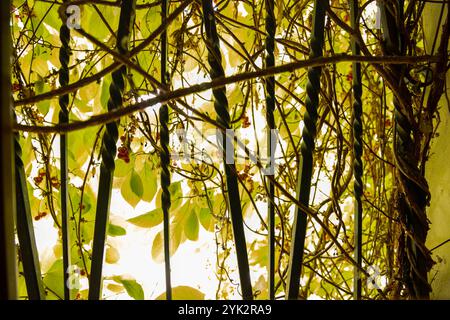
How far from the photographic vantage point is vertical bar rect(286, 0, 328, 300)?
670 mm

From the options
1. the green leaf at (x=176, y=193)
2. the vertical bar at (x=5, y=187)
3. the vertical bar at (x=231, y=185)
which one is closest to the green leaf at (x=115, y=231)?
the green leaf at (x=176, y=193)

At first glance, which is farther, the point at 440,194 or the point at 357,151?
the point at 440,194

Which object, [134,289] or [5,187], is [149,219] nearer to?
[134,289]

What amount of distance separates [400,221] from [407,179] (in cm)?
7

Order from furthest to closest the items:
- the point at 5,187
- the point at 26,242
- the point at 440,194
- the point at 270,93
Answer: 1. the point at 440,194
2. the point at 270,93
3. the point at 26,242
4. the point at 5,187

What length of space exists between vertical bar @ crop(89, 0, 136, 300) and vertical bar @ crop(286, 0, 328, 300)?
25cm

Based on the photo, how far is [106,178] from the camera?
0.66 meters

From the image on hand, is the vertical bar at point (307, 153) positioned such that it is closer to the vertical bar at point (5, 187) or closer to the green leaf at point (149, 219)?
the vertical bar at point (5, 187)

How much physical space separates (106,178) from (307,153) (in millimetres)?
274

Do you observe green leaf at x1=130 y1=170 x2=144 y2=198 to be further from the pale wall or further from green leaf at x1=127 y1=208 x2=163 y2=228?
the pale wall

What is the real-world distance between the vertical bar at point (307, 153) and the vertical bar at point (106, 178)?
0.25 meters

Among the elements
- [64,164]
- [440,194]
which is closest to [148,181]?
[64,164]
